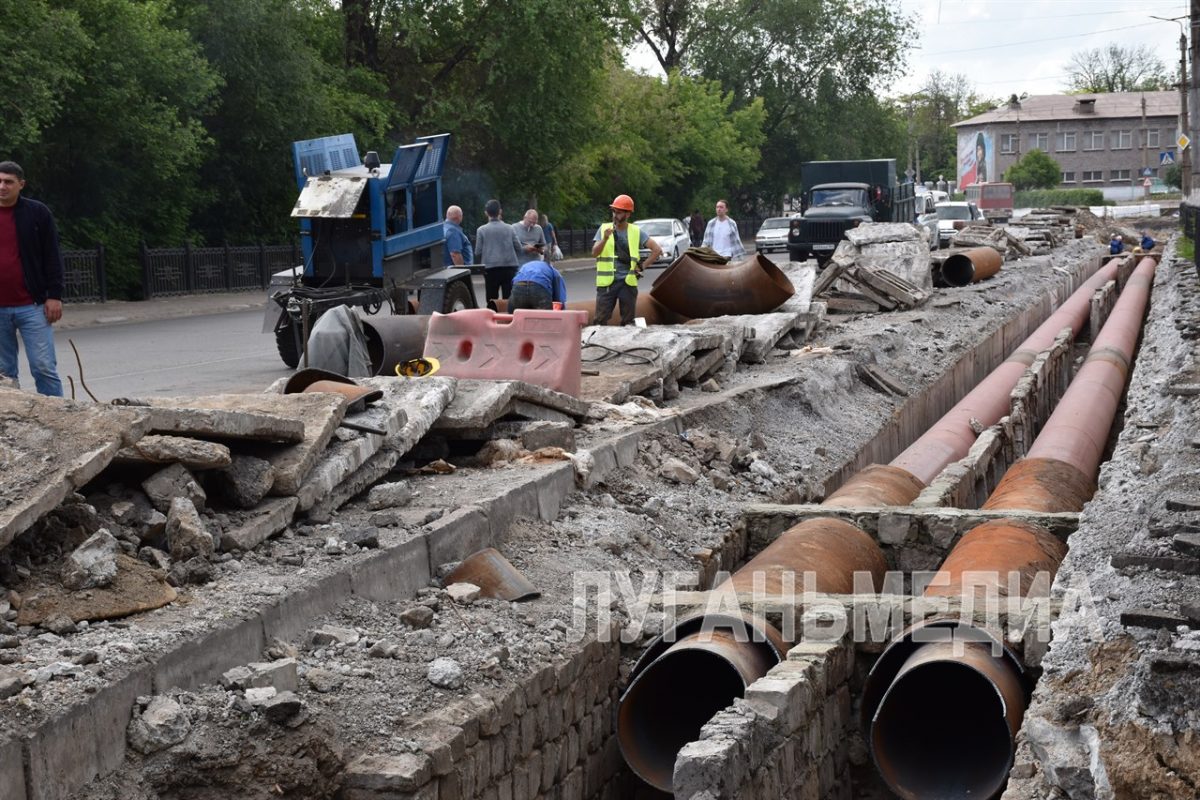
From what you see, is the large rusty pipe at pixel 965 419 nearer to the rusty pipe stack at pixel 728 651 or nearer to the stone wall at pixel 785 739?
the rusty pipe stack at pixel 728 651

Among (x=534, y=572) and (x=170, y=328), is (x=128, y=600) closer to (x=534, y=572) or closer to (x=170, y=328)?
(x=534, y=572)

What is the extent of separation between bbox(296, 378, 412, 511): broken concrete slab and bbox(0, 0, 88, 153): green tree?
52.1ft

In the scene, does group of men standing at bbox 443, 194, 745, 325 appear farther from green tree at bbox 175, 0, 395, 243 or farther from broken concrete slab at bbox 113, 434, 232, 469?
green tree at bbox 175, 0, 395, 243

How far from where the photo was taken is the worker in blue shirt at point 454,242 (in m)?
16.1

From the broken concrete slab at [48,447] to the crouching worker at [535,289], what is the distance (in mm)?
6497

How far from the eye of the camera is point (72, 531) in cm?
547

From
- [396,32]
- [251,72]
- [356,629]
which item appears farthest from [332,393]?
[396,32]

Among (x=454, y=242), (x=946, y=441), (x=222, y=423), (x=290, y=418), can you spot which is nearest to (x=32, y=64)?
(x=454, y=242)

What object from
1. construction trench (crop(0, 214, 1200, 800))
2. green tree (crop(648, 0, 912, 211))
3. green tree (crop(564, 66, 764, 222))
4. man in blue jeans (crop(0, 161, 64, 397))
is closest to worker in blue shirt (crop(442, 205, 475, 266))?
construction trench (crop(0, 214, 1200, 800))

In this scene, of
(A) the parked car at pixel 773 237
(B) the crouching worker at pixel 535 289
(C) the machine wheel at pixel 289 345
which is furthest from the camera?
(A) the parked car at pixel 773 237

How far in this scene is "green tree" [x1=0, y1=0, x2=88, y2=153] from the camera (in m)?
21.5

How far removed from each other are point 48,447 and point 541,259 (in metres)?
9.20

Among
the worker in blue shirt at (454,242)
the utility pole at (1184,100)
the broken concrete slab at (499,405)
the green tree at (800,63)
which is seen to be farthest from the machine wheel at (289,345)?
the green tree at (800,63)

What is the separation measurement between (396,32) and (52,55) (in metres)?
12.9
